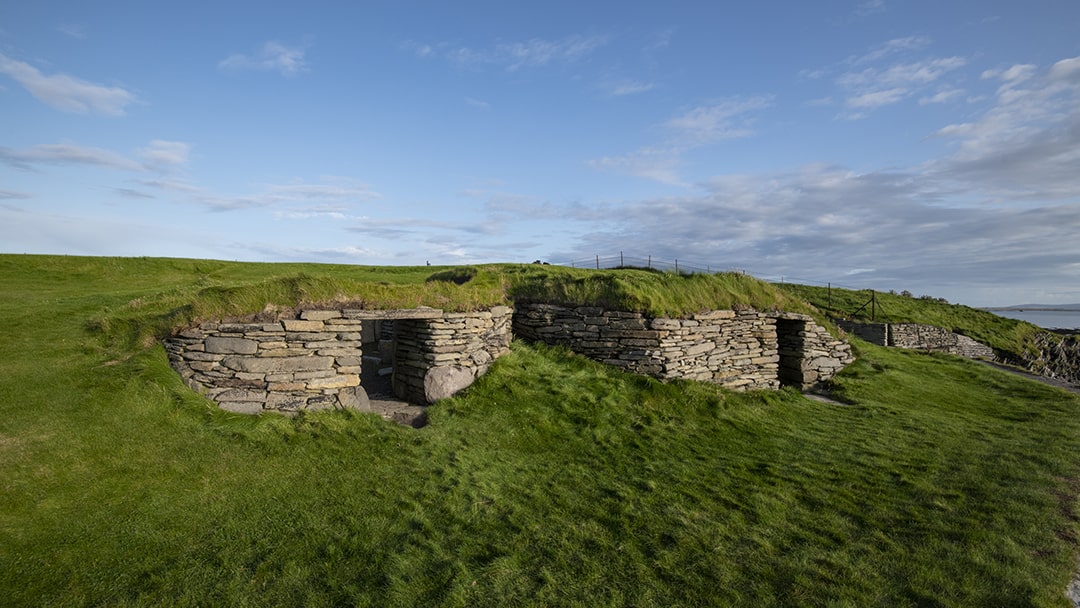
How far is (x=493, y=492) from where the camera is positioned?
277 inches

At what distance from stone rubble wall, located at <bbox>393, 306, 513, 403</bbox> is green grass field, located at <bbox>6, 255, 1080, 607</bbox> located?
0.45 m

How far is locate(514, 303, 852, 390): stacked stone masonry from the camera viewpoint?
38.9 ft

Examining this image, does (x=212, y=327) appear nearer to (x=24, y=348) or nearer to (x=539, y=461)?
(x=24, y=348)

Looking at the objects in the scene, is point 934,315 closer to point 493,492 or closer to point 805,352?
point 805,352

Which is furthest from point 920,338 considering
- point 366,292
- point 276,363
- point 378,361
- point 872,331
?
point 276,363

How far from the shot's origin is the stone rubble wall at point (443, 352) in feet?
33.7

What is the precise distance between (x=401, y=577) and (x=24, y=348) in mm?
9155

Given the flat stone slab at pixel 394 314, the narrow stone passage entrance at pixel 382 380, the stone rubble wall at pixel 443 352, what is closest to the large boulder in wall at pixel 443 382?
the stone rubble wall at pixel 443 352

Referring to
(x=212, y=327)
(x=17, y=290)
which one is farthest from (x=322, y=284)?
(x=17, y=290)

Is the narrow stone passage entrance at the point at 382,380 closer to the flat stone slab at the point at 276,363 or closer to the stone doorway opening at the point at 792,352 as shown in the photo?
the flat stone slab at the point at 276,363

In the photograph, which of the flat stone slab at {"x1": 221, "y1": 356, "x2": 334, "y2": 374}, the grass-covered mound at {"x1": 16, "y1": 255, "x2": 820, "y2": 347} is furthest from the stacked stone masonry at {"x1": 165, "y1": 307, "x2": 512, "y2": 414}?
the grass-covered mound at {"x1": 16, "y1": 255, "x2": 820, "y2": 347}

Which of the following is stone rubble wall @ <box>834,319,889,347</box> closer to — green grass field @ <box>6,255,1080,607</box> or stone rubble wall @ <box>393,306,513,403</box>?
green grass field @ <box>6,255,1080,607</box>

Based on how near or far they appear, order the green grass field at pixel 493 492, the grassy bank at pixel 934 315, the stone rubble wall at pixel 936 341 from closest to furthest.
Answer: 1. the green grass field at pixel 493 492
2. the stone rubble wall at pixel 936 341
3. the grassy bank at pixel 934 315

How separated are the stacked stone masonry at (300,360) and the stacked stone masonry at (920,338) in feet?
77.9
